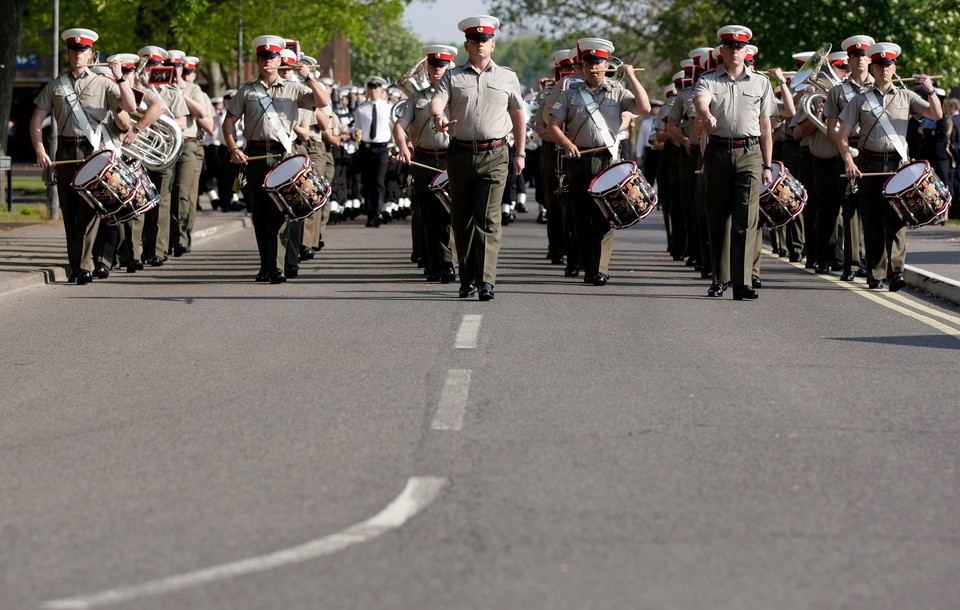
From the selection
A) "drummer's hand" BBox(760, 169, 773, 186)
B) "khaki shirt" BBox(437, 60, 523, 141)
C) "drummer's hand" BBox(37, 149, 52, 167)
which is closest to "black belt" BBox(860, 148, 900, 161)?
"drummer's hand" BBox(760, 169, 773, 186)

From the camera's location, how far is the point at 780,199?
1448 cm

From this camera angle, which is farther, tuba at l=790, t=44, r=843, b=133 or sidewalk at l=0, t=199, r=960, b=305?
tuba at l=790, t=44, r=843, b=133

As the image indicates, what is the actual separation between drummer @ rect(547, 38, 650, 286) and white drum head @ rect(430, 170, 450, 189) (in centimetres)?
106

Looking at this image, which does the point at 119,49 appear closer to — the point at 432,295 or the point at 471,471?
the point at 432,295

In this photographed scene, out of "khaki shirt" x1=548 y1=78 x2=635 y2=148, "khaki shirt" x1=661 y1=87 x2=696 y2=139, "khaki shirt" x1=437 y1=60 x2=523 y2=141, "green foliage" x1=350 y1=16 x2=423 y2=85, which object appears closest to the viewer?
"khaki shirt" x1=437 y1=60 x2=523 y2=141

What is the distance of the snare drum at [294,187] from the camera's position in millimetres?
14250

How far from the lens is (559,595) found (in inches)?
197

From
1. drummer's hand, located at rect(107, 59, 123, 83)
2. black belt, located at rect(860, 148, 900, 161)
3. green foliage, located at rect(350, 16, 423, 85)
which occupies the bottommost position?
black belt, located at rect(860, 148, 900, 161)

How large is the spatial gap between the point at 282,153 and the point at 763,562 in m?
9.77

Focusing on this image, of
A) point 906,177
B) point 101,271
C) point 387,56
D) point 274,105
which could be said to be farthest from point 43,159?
point 387,56

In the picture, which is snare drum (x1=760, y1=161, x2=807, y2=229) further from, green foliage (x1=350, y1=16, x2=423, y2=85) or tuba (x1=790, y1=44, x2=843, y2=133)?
green foliage (x1=350, y1=16, x2=423, y2=85)

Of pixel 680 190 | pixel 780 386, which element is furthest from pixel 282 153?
pixel 780 386

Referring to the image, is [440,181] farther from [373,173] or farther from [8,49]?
[8,49]

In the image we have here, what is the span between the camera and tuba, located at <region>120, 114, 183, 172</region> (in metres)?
16.5
